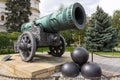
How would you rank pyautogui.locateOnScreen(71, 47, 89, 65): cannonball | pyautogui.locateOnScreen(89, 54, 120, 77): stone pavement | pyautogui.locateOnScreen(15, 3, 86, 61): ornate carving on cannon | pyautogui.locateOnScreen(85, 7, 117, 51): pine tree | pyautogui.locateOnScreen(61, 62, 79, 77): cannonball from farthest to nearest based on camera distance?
pyautogui.locateOnScreen(85, 7, 117, 51): pine tree
pyautogui.locateOnScreen(89, 54, 120, 77): stone pavement
pyautogui.locateOnScreen(15, 3, 86, 61): ornate carving on cannon
pyautogui.locateOnScreen(71, 47, 89, 65): cannonball
pyautogui.locateOnScreen(61, 62, 79, 77): cannonball

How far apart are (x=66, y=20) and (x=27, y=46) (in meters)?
2.11

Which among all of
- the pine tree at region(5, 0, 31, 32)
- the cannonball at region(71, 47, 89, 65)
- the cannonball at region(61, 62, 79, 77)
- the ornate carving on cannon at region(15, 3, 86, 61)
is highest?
the pine tree at region(5, 0, 31, 32)

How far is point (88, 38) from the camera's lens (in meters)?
23.4

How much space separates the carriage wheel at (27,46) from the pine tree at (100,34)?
1535 centimetres

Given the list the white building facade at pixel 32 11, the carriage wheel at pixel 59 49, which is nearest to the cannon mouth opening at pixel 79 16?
the carriage wheel at pixel 59 49

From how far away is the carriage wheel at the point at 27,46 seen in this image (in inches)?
288

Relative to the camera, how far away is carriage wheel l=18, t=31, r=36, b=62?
7.32m

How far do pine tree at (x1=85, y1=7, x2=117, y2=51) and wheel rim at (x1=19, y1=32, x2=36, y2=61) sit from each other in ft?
50.4

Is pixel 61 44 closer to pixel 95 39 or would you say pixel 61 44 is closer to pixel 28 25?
pixel 28 25

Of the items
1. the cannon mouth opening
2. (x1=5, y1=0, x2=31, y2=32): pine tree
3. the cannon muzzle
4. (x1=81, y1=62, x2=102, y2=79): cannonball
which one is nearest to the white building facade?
(x1=5, y1=0, x2=31, y2=32): pine tree

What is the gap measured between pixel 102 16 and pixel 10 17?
14060 millimetres

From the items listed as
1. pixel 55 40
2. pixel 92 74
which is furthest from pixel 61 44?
pixel 92 74

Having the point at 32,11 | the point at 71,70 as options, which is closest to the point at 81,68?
the point at 71,70

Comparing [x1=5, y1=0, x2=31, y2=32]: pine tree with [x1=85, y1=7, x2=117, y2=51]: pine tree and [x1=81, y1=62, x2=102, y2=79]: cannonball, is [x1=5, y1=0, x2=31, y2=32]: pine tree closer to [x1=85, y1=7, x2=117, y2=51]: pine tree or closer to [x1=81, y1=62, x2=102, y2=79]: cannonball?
[x1=85, y1=7, x2=117, y2=51]: pine tree
